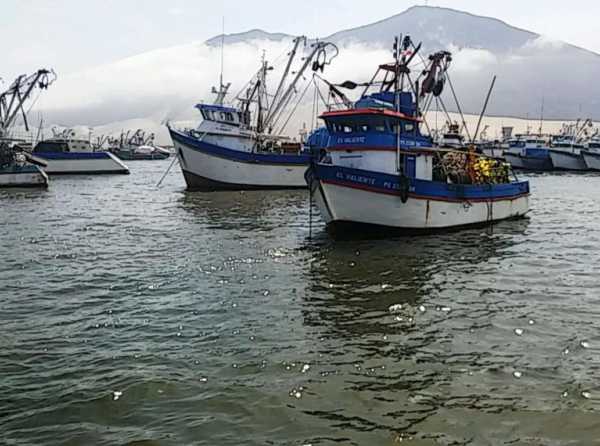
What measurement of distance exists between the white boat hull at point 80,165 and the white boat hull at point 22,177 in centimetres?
1825

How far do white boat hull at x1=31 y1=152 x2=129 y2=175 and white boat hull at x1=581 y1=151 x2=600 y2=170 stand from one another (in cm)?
6483

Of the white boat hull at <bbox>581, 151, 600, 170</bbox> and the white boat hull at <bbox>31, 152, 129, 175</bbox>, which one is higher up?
the white boat hull at <bbox>581, 151, 600, 170</bbox>

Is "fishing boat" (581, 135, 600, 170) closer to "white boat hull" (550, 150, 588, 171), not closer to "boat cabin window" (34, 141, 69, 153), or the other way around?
"white boat hull" (550, 150, 588, 171)

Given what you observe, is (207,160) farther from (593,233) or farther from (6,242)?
(593,233)

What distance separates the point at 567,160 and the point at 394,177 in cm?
7959

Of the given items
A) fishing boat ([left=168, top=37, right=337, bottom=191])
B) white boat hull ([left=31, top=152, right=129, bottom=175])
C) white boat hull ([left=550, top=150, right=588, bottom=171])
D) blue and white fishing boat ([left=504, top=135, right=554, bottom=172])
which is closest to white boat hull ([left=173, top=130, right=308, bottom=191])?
fishing boat ([left=168, top=37, right=337, bottom=191])

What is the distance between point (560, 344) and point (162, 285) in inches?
357

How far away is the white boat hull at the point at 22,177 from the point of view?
46.4m

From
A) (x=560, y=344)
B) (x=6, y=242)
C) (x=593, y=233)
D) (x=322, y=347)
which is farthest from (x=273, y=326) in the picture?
(x=593, y=233)

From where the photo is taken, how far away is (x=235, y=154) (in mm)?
46188

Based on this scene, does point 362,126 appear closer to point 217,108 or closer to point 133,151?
point 217,108

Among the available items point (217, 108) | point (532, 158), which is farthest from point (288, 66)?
point (532, 158)

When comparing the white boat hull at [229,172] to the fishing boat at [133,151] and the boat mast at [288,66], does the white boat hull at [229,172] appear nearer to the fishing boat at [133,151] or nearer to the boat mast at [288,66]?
the boat mast at [288,66]

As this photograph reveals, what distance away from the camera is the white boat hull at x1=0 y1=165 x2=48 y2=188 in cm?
4638
